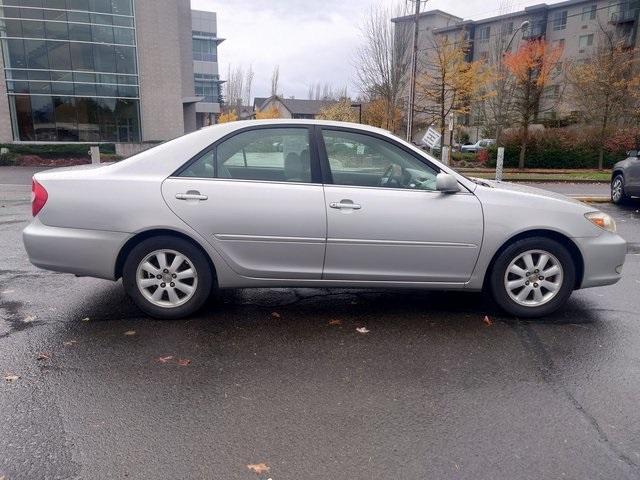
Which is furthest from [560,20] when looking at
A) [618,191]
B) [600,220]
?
[600,220]

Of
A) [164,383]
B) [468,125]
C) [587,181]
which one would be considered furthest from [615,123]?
[164,383]

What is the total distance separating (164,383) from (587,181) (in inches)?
799

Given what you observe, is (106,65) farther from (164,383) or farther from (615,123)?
(164,383)

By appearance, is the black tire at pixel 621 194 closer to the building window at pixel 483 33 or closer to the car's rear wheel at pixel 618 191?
the car's rear wheel at pixel 618 191

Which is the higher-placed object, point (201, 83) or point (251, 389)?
point (201, 83)

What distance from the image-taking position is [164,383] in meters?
3.24

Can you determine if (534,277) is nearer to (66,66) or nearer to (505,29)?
(66,66)

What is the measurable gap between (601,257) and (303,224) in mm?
2586

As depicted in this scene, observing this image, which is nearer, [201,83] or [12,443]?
[12,443]

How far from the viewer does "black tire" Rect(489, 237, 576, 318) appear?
4.24 m

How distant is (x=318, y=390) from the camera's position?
3.19 metres

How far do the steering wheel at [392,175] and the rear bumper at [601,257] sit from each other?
1.58 m

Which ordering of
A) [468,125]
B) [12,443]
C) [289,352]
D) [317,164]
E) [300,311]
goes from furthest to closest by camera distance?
[468,125] → [300,311] → [317,164] → [289,352] → [12,443]

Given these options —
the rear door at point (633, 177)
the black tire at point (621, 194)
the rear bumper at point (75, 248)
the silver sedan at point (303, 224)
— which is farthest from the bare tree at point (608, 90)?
the rear bumper at point (75, 248)
